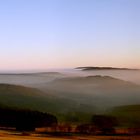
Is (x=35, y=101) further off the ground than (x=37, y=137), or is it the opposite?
(x=35, y=101)

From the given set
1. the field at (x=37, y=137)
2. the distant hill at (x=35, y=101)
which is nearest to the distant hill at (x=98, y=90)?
the distant hill at (x=35, y=101)

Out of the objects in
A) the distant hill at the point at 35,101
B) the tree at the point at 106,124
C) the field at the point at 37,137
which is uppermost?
the distant hill at the point at 35,101

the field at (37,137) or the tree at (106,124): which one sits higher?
the tree at (106,124)

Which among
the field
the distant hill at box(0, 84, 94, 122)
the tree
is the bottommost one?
the field

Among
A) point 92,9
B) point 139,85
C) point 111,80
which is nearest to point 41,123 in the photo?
point 111,80

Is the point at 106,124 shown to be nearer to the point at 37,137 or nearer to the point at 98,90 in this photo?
the point at 98,90

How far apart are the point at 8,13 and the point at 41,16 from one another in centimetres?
19

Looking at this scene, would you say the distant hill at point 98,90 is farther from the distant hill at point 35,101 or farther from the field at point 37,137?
the field at point 37,137

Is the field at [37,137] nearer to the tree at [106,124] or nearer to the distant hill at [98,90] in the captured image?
the tree at [106,124]

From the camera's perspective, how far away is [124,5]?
1.61 m

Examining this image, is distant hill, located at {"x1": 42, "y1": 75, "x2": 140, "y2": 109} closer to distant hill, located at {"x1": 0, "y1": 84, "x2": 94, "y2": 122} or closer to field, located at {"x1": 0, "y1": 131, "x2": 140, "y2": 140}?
distant hill, located at {"x1": 0, "y1": 84, "x2": 94, "y2": 122}

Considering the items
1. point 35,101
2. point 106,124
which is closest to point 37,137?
point 35,101

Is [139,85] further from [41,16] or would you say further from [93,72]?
[41,16]

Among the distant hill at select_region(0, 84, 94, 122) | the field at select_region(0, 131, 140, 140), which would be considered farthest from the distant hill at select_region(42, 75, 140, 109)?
the field at select_region(0, 131, 140, 140)
